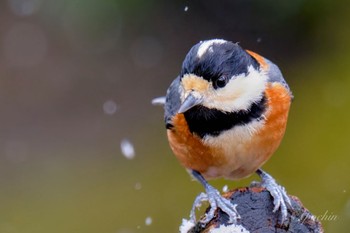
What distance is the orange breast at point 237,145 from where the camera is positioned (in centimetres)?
295

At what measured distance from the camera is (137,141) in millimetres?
5633

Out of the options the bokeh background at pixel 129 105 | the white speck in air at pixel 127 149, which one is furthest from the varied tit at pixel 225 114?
the white speck in air at pixel 127 149

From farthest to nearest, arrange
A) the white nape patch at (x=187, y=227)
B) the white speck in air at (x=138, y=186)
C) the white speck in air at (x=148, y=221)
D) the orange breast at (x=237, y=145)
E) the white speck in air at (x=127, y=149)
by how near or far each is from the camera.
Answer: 1. the white speck in air at (x=127, y=149)
2. the white speck in air at (x=138, y=186)
3. the white speck in air at (x=148, y=221)
4. the orange breast at (x=237, y=145)
5. the white nape patch at (x=187, y=227)

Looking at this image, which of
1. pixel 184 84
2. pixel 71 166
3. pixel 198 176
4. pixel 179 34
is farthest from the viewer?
pixel 179 34

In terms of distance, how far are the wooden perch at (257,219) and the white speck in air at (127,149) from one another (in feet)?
9.30

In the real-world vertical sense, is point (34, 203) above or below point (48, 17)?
below

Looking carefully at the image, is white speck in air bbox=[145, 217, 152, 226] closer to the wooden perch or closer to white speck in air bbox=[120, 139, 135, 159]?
white speck in air bbox=[120, 139, 135, 159]

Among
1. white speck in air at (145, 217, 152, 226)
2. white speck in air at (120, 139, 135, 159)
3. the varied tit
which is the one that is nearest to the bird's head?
the varied tit

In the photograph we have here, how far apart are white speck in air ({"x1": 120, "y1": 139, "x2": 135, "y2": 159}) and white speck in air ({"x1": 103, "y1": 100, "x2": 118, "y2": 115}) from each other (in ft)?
1.24

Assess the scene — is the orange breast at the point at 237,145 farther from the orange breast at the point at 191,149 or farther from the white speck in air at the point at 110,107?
the white speck in air at the point at 110,107

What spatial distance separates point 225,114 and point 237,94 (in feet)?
0.25

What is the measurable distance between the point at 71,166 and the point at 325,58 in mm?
1758

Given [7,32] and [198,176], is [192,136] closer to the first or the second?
[198,176]

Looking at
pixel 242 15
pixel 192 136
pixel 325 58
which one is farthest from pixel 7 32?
pixel 192 136
